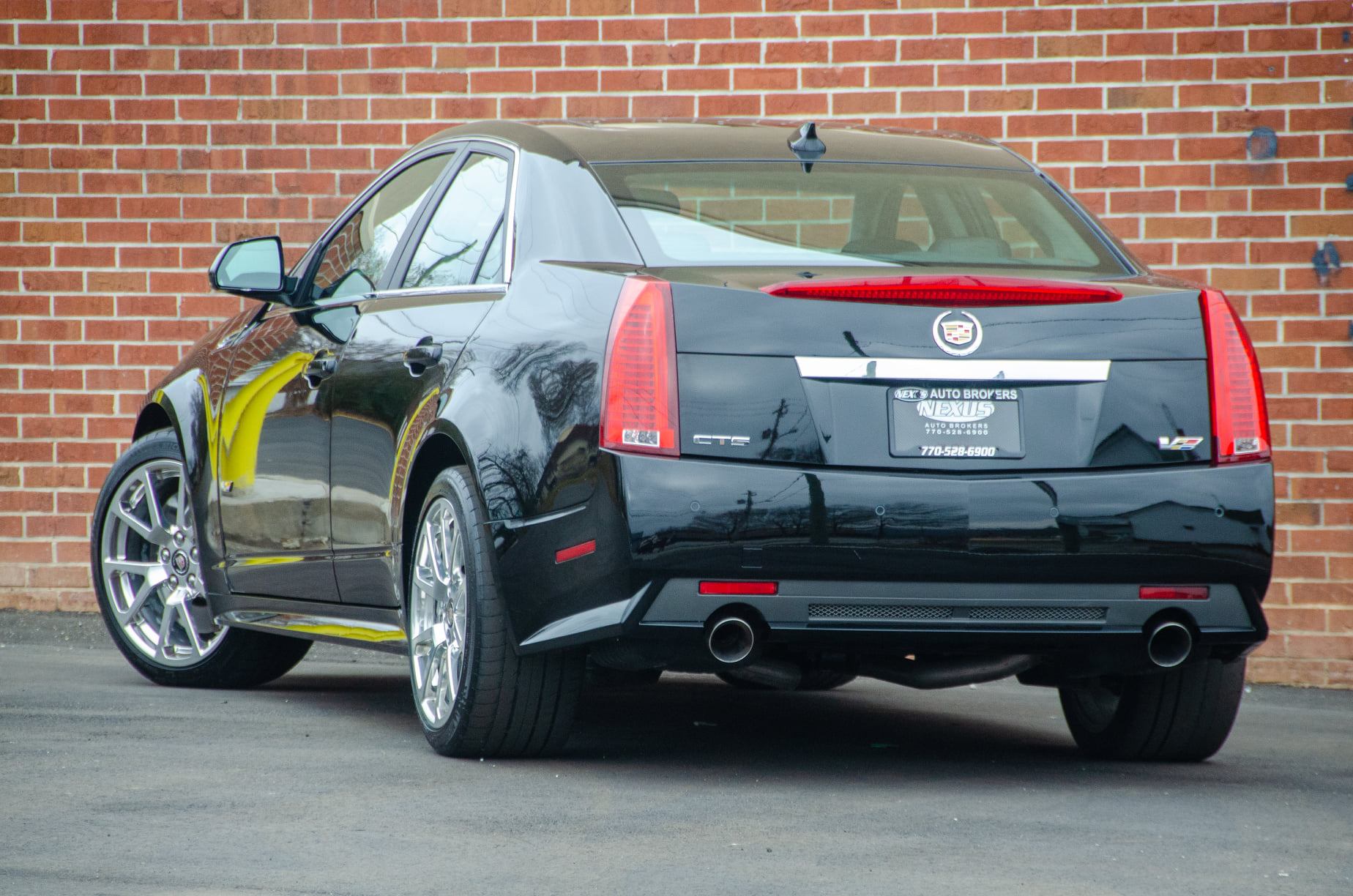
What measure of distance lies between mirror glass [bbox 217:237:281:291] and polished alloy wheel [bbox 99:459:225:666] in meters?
0.80

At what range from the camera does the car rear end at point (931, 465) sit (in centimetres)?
432

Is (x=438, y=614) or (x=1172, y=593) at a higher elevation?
(x=1172, y=593)

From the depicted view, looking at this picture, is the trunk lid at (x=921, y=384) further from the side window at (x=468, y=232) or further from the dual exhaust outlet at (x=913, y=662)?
the side window at (x=468, y=232)

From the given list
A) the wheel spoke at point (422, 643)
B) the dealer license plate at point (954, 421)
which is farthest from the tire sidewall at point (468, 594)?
the dealer license plate at point (954, 421)

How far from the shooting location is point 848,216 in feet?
17.1

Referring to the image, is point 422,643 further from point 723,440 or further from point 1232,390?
point 1232,390

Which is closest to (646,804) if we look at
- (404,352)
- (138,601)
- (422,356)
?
(422,356)

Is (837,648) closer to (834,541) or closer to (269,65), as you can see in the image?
(834,541)

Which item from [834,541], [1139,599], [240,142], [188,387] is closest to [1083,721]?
[1139,599]

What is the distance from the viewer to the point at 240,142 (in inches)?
345

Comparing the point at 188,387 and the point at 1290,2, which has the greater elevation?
the point at 1290,2

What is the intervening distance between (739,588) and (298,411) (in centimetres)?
197

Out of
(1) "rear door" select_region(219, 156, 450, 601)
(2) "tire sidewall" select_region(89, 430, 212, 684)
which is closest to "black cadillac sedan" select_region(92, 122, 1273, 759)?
(1) "rear door" select_region(219, 156, 450, 601)

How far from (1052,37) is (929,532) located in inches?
174
